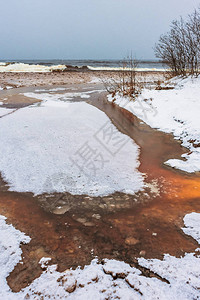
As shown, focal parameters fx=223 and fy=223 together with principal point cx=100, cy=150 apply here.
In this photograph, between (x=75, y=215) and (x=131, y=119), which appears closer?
(x=75, y=215)

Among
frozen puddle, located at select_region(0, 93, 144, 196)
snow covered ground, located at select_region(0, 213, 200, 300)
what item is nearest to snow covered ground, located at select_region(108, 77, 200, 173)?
frozen puddle, located at select_region(0, 93, 144, 196)

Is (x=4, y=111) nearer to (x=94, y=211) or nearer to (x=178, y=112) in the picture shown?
(x=178, y=112)

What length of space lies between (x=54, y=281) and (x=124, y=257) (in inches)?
21.5

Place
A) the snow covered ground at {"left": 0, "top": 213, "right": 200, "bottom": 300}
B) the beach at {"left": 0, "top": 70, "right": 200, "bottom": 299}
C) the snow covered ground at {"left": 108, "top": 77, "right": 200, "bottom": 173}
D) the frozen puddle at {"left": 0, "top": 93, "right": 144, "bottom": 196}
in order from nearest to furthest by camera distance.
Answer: the snow covered ground at {"left": 0, "top": 213, "right": 200, "bottom": 300} → the beach at {"left": 0, "top": 70, "right": 200, "bottom": 299} → the frozen puddle at {"left": 0, "top": 93, "right": 144, "bottom": 196} → the snow covered ground at {"left": 108, "top": 77, "right": 200, "bottom": 173}

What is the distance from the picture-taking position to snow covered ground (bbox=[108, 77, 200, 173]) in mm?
3727

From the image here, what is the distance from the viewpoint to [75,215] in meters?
2.26

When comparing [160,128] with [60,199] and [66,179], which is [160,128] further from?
[60,199]

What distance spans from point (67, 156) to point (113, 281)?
2.30 m

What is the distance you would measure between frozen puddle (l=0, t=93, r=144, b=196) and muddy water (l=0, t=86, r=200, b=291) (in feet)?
0.69

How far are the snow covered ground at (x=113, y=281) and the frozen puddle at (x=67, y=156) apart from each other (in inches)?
42.0

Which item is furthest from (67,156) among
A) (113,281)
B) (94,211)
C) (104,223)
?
(113,281)

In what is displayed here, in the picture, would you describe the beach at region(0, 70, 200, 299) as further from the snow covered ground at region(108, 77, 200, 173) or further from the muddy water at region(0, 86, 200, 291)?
the snow covered ground at region(108, 77, 200, 173)

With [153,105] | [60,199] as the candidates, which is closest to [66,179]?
[60,199]

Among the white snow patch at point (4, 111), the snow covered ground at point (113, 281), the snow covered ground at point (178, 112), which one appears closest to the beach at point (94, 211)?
the snow covered ground at point (113, 281)
